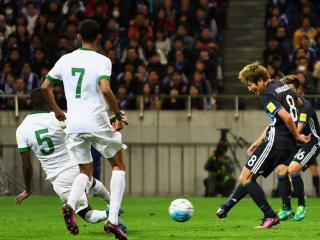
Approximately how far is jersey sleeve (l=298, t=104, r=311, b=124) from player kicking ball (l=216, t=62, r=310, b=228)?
64.1 inches

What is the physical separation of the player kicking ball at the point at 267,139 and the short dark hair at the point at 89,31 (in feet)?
7.70

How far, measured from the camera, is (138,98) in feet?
81.4

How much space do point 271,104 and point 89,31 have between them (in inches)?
109

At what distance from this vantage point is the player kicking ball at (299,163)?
1543 cm

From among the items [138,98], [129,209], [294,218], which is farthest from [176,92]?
[294,218]

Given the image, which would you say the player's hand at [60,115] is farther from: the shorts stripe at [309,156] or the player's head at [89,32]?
the shorts stripe at [309,156]

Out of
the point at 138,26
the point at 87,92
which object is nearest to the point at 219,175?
the point at 138,26

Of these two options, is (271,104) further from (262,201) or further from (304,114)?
(304,114)

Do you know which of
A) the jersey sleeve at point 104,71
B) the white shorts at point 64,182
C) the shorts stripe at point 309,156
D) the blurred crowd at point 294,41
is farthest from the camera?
the blurred crowd at point 294,41

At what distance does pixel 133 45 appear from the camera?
1043 inches

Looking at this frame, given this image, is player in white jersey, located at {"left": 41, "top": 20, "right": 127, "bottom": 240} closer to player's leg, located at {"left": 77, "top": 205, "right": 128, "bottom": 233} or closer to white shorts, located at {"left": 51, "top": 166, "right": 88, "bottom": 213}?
player's leg, located at {"left": 77, "top": 205, "right": 128, "bottom": 233}

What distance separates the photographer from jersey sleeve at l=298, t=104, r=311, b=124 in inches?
634

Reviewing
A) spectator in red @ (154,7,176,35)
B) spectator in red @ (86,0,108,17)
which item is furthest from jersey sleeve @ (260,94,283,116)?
spectator in red @ (86,0,108,17)

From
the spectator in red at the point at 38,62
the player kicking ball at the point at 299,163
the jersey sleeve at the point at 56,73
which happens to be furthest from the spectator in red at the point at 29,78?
the jersey sleeve at the point at 56,73
